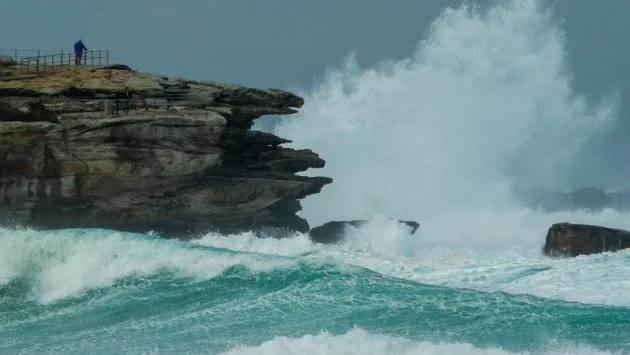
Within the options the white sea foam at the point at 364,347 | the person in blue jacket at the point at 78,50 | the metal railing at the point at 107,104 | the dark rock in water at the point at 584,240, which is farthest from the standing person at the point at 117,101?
the white sea foam at the point at 364,347

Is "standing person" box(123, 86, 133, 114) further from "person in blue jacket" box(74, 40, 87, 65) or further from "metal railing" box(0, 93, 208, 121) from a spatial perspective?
"person in blue jacket" box(74, 40, 87, 65)

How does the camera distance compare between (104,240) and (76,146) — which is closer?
(104,240)

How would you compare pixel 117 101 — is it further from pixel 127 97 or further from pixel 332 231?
pixel 332 231

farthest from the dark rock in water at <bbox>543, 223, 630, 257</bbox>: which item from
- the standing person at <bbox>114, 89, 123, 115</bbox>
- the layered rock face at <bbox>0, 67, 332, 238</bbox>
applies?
the standing person at <bbox>114, 89, 123, 115</bbox>

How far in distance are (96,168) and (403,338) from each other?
16.8 meters

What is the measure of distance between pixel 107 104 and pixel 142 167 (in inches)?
94.3

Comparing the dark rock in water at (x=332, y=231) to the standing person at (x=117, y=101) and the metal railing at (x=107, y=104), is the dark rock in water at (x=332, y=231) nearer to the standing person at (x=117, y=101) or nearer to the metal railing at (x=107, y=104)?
the metal railing at (x=107, y=104)

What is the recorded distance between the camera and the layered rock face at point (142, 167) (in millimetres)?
29625

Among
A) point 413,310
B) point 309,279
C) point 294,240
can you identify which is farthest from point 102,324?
point 294,240

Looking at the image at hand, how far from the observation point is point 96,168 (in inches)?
1174

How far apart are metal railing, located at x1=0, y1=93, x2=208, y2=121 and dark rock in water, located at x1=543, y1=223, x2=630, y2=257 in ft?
39.6

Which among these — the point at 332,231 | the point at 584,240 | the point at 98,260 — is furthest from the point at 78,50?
the point at 584,240

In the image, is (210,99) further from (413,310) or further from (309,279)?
(413,310)

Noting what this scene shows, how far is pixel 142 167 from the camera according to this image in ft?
98.5
